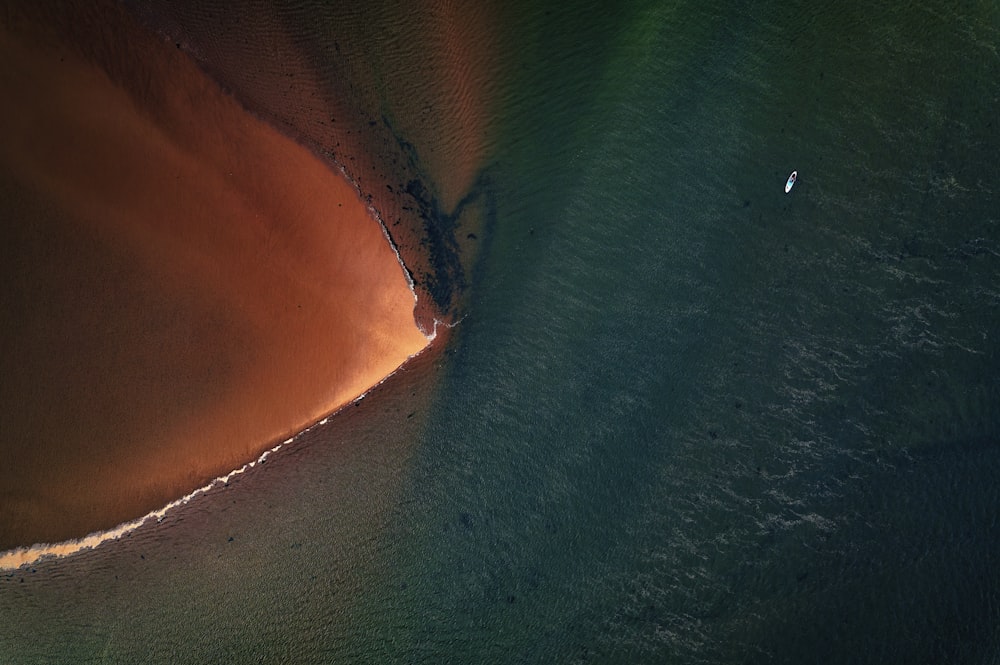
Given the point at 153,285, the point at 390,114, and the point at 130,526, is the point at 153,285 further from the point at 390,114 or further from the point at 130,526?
the point at 390,114

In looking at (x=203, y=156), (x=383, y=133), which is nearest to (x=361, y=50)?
(x=383, y=133)

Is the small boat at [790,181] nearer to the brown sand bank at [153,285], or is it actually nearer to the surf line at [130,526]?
the surf line at [130,526]

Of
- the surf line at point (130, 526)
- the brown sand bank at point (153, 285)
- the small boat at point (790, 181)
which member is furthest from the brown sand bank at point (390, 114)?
the small boat at point (790, 181)

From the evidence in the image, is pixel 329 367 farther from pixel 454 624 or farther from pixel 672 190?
pixel 672 190

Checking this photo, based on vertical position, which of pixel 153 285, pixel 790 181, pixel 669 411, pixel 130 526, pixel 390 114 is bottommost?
pixel 669 411

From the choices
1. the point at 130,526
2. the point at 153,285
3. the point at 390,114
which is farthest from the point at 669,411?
the point at 130,526

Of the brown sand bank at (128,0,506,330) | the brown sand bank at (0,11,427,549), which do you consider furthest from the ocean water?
the brown sand bank at (0,11,427,549)
